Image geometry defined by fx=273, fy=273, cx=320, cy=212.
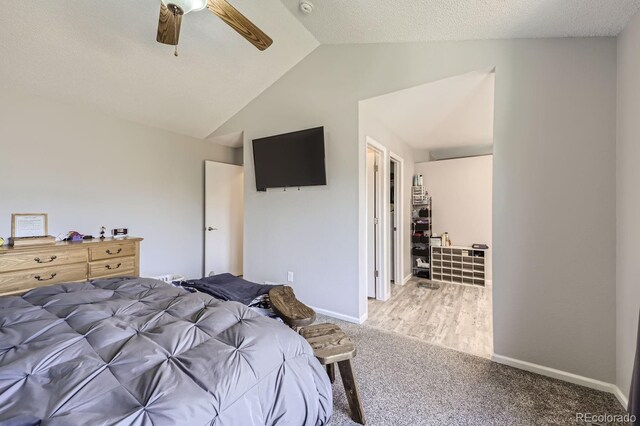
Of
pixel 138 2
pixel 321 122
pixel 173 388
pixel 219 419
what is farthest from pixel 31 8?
pixel 219 419

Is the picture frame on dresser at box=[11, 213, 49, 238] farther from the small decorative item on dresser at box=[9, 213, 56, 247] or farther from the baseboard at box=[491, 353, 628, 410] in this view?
the baseboard at box=[491, 353, 628, 410]

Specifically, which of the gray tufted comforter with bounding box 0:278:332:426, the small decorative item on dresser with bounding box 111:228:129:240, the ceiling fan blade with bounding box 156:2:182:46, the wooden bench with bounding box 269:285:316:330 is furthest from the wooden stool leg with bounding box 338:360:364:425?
the small decorative item on dresser with bounding box 111:228:129:240

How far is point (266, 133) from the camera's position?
3.45 metres

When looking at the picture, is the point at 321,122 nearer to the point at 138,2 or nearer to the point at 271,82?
the point at 271,82

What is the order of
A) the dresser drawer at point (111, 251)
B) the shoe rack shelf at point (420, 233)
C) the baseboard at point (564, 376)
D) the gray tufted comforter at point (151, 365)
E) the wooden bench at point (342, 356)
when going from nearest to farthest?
1. the gray tufted comforter at point (151, 365)
2. the wooden bench at point (342, 356)
3. the baseboard at point (564, 376)
4. the dresser drawer at point (111, 251)
5. the shoe rack shelf at point (420, 233)

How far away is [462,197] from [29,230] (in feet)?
17.9

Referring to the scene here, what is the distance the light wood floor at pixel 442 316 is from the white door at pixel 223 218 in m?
2.33

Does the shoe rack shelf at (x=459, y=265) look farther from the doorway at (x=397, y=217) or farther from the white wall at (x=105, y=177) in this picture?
the white wall at (x=105, y=177)

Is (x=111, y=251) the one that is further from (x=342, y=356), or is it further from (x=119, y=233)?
(x=342, y=356)

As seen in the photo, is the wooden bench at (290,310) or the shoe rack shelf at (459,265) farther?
the shoe rack shelf at (459,265)

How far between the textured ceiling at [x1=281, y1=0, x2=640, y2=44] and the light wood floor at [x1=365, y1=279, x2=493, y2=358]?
7.84 ft

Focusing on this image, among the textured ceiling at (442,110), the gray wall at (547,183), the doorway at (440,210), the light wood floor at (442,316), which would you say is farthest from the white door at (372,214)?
the gray wall at (547,183)

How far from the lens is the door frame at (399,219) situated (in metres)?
4.10

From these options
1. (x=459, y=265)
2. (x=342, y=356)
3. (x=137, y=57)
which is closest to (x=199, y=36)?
(x=137, y=57)
